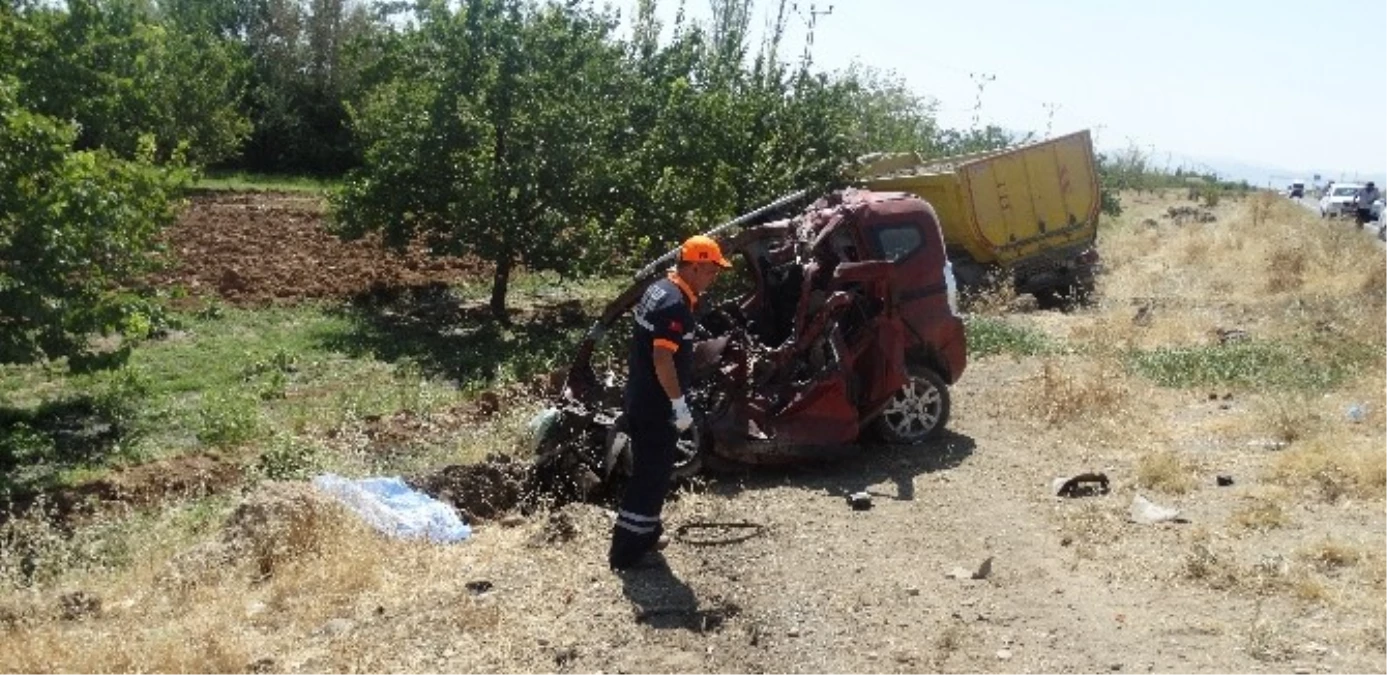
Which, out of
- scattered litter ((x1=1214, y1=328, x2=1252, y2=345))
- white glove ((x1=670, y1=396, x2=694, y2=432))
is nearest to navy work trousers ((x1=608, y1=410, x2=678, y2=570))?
white glove ((x1=670, y1=396, x2=694, y2=432))

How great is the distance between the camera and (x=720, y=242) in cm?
1007

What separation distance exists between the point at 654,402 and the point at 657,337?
0.42 metres

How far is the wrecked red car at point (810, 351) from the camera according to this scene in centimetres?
932

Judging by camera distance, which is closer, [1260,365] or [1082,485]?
[1082,485]

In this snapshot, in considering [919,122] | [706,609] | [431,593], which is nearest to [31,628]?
[431,593]

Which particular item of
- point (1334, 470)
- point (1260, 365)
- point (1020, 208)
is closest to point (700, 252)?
point (1334, 470)

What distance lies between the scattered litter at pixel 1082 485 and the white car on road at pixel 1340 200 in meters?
39.4

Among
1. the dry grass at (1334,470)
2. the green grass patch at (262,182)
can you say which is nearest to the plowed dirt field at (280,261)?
the green grass patch at (262,182)

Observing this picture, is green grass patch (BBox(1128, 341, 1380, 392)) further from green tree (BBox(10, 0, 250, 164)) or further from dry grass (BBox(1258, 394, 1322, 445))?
green tree (BBox(10, 0, 250, 164))

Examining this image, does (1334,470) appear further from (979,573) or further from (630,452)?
(630,452)

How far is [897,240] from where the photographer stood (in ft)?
33.3

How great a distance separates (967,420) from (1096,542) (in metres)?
3.51

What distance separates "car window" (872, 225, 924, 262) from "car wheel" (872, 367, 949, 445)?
0.97m

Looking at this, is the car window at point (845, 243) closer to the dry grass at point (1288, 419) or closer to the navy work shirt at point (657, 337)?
the navy work shirt at point (657, 337)
